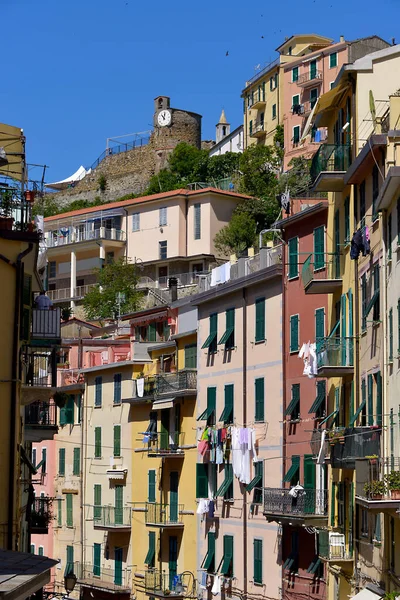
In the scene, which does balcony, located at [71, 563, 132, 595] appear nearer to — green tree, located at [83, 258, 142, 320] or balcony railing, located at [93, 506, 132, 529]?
balcony railing, located at [93, 506, 132, 529]

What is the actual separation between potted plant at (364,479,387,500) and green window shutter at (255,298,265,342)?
2122 cm

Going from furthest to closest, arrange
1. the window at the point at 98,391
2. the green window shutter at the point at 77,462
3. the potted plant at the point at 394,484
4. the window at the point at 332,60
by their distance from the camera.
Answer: the window at the point at 332,60
the green window shutter at the point at 77,462
the window at the point at 98,391
the potted plant at the point at 394,484

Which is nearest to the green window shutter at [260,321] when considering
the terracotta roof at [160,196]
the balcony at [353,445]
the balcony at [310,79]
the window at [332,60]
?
the balcony at [353,445]

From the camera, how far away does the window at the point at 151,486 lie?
6278cm

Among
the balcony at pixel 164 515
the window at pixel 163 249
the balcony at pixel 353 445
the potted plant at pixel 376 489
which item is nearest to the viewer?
the potted plant at pixel 376 489

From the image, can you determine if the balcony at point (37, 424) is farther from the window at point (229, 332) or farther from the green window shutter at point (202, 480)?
the green window shutter at point (202, 480)

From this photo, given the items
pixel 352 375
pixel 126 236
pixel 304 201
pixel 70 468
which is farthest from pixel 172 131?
pixel 352 375

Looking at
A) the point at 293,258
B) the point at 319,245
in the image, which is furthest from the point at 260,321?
the point at 319,245

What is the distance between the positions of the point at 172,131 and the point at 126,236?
3698 cm

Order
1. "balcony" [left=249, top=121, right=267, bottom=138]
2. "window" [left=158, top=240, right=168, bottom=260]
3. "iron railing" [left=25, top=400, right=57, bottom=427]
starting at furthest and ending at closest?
"balcony" [left=249, top=121, right=267, bottom=138], "window" [left=158, top=240, right=168, bottom=260], "iron railing" [left=25, top=400, right=57, bottom=427]

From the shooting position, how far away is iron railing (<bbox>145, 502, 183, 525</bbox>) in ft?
195

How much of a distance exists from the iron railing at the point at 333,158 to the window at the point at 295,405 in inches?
380

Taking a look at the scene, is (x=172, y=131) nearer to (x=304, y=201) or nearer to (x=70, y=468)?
(x=70, y=468)

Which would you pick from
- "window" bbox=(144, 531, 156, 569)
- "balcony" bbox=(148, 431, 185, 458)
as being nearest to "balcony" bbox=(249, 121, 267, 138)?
"balcony" bbox=(148, 431, 185, 458)
